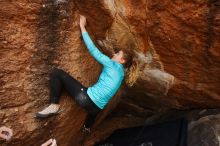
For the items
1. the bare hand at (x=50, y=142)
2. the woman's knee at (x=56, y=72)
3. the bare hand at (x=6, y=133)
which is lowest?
→ the bare hand at (x=50, y=142)

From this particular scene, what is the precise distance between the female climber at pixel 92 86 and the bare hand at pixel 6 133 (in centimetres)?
37

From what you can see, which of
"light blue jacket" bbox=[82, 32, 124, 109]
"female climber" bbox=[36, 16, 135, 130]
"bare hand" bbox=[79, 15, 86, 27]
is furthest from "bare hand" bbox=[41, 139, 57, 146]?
"bare hand" bbox=[79, 15, 86, 27]

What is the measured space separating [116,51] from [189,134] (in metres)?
2.12

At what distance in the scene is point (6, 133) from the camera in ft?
14.7

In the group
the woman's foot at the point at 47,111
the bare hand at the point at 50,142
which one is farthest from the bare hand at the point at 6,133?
the bare hand at the point at 50,142

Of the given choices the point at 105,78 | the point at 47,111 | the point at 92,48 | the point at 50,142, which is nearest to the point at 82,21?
the point at 92,48

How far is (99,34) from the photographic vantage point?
4832mm

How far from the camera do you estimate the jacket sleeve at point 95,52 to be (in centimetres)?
461

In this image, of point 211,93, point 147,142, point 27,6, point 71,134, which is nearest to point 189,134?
point 147,142

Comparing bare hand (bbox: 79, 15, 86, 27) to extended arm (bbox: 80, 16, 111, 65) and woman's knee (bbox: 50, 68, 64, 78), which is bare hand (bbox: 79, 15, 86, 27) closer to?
extended arm (bbox: 80, 16, 111, 65)

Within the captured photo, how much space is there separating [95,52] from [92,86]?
451 mm

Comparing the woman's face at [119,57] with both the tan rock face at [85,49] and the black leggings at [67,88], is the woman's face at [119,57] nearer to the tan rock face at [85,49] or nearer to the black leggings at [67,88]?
the tan rock face at [85,49]

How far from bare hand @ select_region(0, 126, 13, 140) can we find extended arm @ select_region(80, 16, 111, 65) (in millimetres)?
1344

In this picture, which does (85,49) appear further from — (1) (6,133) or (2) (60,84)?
(1) (6,133)
